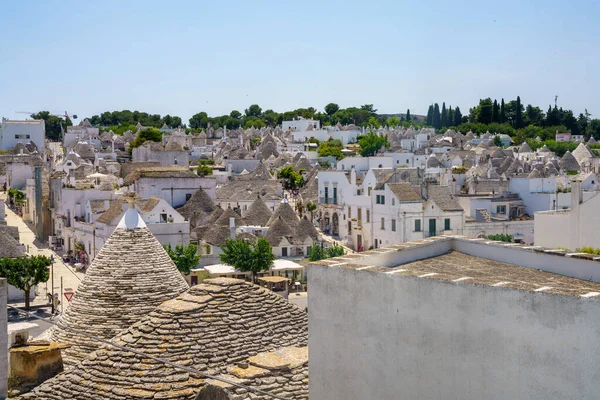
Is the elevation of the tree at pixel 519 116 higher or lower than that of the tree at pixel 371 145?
higher

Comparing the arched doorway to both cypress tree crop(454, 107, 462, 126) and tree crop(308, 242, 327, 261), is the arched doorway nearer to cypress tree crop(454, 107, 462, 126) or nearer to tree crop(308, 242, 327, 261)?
tree crop(308, 242, 327, 261)

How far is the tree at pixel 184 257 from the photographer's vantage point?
3512 centimetres

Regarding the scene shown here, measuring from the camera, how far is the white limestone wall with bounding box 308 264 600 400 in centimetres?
696

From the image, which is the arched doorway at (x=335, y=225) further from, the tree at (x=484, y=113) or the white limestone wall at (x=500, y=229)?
the tree at (x=484, y=113)

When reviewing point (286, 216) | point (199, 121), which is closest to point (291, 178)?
point (286, 216)

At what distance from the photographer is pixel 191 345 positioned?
11.2 metres

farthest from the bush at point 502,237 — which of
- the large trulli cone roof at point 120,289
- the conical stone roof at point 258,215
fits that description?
the large trulli cone roof at point 120,289

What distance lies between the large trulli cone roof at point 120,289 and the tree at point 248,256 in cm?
2261

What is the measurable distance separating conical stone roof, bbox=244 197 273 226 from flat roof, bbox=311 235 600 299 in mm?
36122

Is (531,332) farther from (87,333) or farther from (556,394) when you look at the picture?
(87,333)

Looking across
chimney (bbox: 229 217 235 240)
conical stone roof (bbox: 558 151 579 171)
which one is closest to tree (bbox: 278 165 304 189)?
conical stone roof (bbox: 558 151 579 171)

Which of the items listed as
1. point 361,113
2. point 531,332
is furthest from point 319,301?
point 361,113

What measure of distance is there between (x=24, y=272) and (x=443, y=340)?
1088 inches

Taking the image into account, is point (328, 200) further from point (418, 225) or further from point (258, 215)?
point (418, 225)
